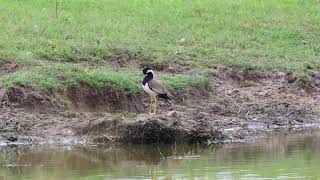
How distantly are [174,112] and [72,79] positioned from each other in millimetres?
2237

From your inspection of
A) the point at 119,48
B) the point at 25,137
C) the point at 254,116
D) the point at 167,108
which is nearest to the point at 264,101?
the point at 254,116

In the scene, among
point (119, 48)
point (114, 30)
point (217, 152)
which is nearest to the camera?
point (217, 152)

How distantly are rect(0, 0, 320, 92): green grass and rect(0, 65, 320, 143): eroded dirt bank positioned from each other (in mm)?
336

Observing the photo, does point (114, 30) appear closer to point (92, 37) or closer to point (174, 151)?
point (92, 37)

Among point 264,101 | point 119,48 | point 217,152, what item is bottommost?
point 217,152

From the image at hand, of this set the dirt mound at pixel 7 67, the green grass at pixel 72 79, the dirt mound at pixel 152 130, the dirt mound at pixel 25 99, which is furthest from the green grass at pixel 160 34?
the dirt mound at pixel 152 130

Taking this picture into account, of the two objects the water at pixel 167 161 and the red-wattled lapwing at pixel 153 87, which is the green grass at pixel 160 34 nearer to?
the red-wattled lapwing at pixel 153 87

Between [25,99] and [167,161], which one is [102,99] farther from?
[167,161]

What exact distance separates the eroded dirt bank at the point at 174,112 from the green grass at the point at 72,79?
121mm

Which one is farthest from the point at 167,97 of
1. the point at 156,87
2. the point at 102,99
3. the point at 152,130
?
the point at 152,130

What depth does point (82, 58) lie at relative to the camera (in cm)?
1717

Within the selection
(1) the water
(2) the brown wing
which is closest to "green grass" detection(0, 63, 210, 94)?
(2) the brown wing

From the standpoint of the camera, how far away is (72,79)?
15250mm

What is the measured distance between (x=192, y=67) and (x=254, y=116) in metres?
2.13
